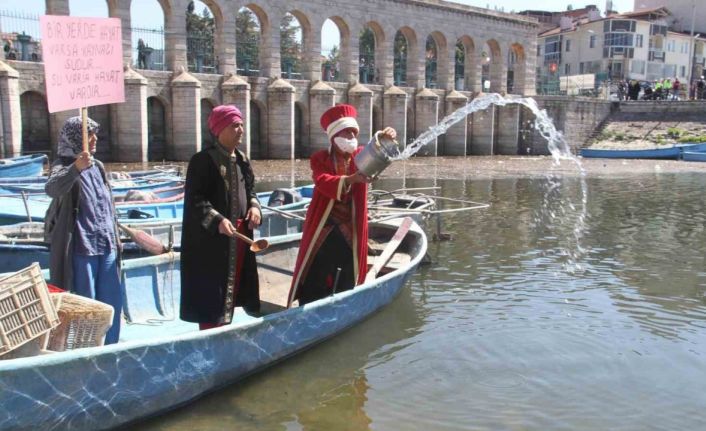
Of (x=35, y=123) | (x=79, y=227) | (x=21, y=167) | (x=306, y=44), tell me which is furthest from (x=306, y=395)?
(x=306, y=44)

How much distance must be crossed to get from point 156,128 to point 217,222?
27.1 m

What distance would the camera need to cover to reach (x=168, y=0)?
94.4 feet

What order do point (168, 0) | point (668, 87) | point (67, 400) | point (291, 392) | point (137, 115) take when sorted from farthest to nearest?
point (668, 87)
point (168, 0)
point (137, 115)
point (291, 392)
point (67, 400)

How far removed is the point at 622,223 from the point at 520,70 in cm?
3298

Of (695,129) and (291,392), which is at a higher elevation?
(695,129)

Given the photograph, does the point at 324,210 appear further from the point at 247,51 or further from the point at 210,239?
the point at 247,51

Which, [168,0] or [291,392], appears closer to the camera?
[291,392]

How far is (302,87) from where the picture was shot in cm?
3425

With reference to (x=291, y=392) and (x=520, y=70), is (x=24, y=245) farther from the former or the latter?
(x=520, y=70)

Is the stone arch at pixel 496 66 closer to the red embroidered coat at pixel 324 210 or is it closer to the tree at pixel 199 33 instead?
the tree at pixel 199 33

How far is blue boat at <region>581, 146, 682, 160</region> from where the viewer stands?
122 feet

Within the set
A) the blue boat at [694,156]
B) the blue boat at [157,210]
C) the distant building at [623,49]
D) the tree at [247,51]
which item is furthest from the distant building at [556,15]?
the blue boat at [157,210]

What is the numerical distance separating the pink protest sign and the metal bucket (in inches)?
82.1

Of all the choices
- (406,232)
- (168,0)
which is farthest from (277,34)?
(406,232)
